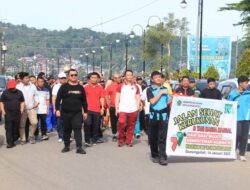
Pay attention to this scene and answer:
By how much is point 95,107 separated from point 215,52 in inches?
1762

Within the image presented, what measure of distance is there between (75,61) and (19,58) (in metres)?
17.8

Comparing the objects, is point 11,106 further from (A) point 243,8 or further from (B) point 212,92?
(A) point 243,8

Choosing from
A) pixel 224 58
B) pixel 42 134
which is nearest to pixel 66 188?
pixel 42 134

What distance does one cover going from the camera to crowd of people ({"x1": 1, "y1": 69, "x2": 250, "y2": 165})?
34.9 ft

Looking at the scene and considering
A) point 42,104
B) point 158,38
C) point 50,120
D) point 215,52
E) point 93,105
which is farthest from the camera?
point 158,38

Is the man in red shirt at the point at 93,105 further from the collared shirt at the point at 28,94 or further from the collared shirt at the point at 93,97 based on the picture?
the collared shirt at the point at 28,94

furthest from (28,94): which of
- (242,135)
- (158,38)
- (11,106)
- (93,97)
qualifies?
(158,38)

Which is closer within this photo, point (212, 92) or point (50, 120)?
point (212, 92)

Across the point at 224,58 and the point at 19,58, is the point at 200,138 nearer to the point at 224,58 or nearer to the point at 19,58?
the point at 224,58

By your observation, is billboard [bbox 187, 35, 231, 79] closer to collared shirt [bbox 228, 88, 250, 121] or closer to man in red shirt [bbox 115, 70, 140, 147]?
man in red shirt [bbox 115, 70, 140, 147]

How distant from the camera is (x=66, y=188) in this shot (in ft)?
26.2

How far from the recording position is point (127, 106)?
13.1 metres

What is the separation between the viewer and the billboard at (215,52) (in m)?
→ 56.2

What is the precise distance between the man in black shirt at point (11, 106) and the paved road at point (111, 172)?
31.2 inches
